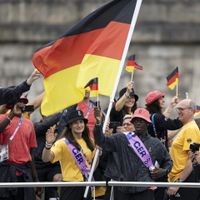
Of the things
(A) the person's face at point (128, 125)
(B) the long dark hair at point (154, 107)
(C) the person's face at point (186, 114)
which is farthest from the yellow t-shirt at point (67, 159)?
(B) the long dark hair at point (154, 107)

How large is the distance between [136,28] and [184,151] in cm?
649

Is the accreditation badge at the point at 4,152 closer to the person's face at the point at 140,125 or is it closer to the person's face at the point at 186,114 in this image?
the person's face at the point at 140,125

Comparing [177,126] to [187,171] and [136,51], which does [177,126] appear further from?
[136,51]

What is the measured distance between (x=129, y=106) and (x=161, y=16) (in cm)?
564

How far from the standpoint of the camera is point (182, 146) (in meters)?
16.3

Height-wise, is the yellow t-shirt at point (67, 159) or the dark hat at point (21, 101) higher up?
the dark hat at point (21, 101)

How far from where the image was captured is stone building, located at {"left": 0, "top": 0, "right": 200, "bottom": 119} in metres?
22.5

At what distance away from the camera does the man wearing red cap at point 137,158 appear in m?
14.8

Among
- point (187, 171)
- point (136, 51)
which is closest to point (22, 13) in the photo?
point (136, 51)

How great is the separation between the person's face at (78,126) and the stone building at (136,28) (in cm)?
669

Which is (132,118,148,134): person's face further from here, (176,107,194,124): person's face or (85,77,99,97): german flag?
(176,107,194,124): person's face

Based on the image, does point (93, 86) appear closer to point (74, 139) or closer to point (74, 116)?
point (74, 116)

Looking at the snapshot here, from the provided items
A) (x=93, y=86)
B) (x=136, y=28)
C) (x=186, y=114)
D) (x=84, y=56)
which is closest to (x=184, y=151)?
(x=186, y=114)

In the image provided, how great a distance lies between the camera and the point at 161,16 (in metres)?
22.5
